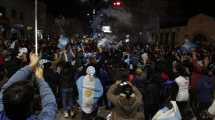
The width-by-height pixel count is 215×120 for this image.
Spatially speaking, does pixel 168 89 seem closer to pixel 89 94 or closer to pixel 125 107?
pixel 89 94

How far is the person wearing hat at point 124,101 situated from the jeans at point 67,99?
274 inches

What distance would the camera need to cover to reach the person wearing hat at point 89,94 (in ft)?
39.6

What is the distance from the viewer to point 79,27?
3794 inches

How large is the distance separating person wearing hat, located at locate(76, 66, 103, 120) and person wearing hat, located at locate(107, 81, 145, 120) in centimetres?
449

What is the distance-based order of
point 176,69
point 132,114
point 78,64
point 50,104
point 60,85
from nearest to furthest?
point 50,104 → point 132,114 → point 176,69 → point 60,85 → point 78,64

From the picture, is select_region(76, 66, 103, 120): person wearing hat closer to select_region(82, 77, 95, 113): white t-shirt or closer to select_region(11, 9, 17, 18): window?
select_region(82, 77, 95, 113): white t-shirt

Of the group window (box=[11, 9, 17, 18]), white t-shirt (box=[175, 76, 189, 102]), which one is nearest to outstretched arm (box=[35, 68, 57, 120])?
white t-shirt (box=[175, 76, 189, 102])

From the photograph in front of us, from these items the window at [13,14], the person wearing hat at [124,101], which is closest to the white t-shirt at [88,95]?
the person wearing hat at [124,101]

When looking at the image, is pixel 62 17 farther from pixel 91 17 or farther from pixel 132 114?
pixel 132 114

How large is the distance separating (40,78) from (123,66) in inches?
531

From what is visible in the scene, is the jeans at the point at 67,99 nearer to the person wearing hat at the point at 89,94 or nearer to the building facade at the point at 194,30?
the person wearing hat at the point at 89,94

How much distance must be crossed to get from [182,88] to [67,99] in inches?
165

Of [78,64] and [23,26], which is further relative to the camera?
[23,26]

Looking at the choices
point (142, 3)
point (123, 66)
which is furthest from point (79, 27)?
point (123, 66)
